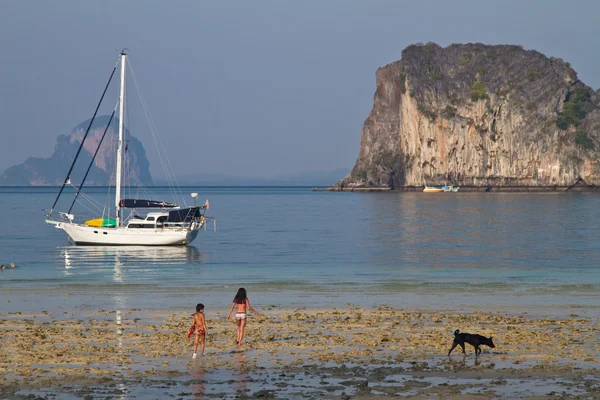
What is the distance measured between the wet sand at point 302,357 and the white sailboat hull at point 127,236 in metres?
30.7

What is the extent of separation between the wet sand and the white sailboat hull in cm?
3073

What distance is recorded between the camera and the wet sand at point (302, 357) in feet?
48.9

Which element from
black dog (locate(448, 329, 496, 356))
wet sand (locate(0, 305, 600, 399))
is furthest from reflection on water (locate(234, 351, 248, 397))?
black dog (locate(448, 329, 496, 356))

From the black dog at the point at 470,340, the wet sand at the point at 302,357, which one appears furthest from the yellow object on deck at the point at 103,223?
the black dog at the point at 470,340

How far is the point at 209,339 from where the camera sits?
20141 mm

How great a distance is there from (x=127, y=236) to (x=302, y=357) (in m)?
39.2

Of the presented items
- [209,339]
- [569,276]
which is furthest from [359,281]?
[209,339]

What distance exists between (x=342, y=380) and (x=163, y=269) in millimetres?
26662

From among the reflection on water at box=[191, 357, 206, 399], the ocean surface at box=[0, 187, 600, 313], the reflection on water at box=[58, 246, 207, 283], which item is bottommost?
the reflection on water at box=[58, 246, 207, 283]

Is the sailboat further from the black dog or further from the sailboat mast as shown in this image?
the black dog

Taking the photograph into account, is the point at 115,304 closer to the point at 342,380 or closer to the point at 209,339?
the point at 209,339

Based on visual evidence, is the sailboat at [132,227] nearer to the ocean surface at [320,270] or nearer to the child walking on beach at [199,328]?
the ocean surface at [320,270]

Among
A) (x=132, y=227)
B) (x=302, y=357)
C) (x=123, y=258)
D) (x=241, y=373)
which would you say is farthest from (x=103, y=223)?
(x=241, y=373)

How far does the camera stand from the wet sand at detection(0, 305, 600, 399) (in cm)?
1491
